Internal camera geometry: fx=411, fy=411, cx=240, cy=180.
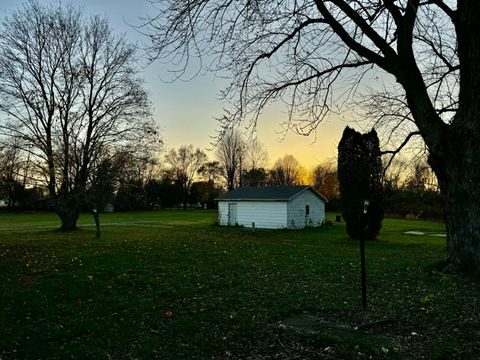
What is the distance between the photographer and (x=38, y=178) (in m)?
26.1

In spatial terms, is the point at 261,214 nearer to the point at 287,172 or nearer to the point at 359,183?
the point at 359,183

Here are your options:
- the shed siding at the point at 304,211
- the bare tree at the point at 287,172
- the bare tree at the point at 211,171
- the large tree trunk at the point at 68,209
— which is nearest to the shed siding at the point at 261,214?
the shed siding at the point at 304,211

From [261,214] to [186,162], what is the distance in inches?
1857

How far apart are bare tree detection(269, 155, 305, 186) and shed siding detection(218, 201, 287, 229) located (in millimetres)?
39843

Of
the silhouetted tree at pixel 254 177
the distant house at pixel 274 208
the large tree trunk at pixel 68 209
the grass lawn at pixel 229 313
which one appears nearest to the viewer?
the grass lawn at pixel 229 313

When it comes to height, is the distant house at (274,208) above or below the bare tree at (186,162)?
below

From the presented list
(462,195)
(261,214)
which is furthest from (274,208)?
(462,195)

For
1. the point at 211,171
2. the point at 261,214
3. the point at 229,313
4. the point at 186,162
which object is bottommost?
the point at 229,313

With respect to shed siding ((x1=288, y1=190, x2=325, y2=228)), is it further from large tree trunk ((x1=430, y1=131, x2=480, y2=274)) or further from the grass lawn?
large tree trunk ((x1=430, y1=131, x2=480, y2=274))

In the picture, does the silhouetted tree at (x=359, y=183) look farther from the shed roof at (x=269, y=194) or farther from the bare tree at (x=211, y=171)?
the bare tree at (x=211, y=171)

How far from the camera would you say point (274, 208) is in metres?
32.9

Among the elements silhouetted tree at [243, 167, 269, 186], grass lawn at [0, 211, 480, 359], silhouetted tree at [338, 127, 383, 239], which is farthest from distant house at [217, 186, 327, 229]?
silhouetted tree at [243, 167, 269, 186]

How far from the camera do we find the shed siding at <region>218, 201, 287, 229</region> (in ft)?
106

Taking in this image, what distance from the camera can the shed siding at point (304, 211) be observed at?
107ft
